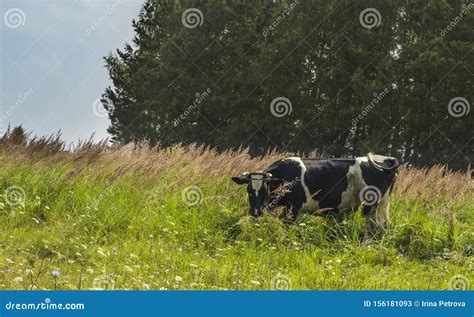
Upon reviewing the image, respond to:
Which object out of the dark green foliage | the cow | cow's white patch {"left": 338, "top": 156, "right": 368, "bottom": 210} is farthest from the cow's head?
the dark green foliage

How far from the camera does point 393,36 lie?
2898cm

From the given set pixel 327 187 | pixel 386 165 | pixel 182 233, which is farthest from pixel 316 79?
pixel 182 233

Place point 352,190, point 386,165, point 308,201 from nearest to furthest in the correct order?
point 308,201
point 352,190
point 386,165

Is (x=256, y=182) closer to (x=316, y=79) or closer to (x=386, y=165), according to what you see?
(x=386, y=165)

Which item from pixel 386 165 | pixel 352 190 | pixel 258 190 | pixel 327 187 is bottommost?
pixel 258 190

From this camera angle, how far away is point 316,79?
30.0 metres

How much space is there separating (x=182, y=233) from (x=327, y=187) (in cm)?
233

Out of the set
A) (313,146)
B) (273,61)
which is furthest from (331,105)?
(273,61)

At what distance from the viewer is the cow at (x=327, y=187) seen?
812cm

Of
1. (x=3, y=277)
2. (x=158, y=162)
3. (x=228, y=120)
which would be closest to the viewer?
(x=3, y=277)

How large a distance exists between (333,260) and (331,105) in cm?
2302

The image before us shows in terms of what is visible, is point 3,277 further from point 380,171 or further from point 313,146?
point 313,146

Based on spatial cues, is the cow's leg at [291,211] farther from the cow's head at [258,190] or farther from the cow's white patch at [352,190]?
the cow's white patch at [352,190]

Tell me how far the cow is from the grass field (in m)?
0.22
